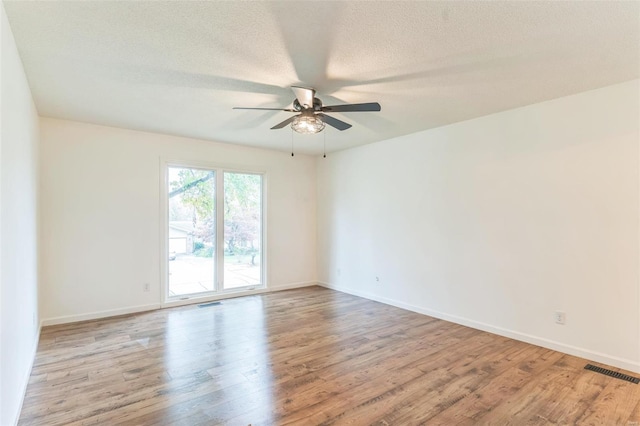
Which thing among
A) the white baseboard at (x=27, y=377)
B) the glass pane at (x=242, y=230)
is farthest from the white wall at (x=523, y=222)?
the white baseboard at (x=27, y=377)

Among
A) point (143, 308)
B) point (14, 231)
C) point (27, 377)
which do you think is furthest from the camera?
point (143, 308)

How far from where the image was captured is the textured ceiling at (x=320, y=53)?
1.90 metres

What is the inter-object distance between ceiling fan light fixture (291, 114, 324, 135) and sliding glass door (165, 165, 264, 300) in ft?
9.22

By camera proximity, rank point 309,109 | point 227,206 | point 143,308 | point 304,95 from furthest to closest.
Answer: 1. point 227,206
2. point 143,308
3. point 309,109
4. point 304,95

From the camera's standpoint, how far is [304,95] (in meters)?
2.76

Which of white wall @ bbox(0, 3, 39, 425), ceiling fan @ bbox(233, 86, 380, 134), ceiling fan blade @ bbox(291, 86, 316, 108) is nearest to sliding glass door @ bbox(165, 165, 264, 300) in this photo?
white wall @ bbox(0, 3, 39, 425)

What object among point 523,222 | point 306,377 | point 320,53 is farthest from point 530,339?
point 320,53

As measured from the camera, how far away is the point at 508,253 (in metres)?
3.64

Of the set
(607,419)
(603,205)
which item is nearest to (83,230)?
(607,419)

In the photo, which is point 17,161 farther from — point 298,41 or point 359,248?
point 359,248

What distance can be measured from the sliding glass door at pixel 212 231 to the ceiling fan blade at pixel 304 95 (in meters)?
2.94

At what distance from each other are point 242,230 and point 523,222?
13.7 feet

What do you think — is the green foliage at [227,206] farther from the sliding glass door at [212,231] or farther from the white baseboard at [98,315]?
the white baseboard at [98,315]

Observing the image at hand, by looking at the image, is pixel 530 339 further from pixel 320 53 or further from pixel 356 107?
pixel 320 53
